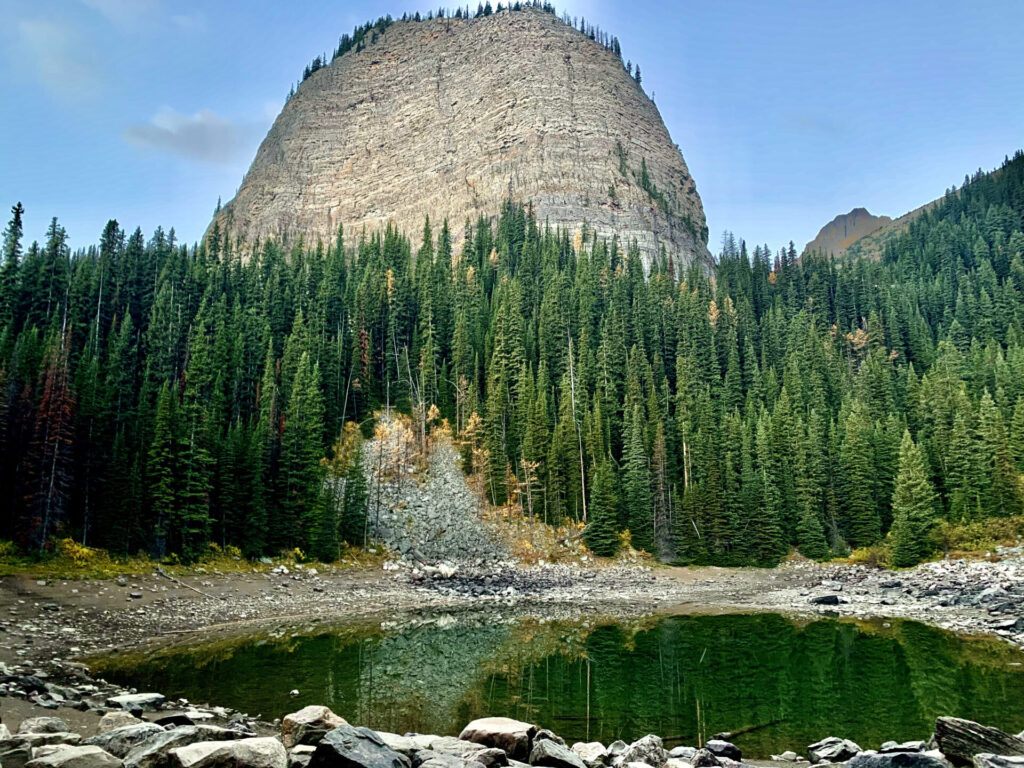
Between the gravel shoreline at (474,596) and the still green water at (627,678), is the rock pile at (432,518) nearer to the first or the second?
the gravel shoreline at (474,596)

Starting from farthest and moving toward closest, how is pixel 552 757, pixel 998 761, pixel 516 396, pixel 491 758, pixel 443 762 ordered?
pixel 516 396, pixel 552 757, pixel 491 758, pixel 998 761, pixel 443 762

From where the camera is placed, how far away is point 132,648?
29375mm

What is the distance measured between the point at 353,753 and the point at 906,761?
36.7ft

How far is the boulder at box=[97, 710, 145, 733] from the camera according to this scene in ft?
48.8

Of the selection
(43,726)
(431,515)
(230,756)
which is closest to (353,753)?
(230,756)

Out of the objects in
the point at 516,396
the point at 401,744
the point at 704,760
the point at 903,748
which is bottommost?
the point at 704,760

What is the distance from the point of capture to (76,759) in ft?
34.1

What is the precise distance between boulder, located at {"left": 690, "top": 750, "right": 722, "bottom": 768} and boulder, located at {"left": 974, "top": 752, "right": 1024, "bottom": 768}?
521 centimetres

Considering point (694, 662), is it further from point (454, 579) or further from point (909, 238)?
point (909, 238)

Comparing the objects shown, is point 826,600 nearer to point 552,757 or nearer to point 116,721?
point 552,757

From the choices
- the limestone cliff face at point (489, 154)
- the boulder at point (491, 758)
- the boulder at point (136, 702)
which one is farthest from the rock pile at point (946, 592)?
the limestone cliff face at point (489, 154)

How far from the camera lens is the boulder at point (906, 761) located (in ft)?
41.6

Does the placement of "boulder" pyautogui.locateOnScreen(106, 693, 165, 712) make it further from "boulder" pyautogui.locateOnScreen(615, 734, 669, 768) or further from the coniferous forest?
the coniferous forest

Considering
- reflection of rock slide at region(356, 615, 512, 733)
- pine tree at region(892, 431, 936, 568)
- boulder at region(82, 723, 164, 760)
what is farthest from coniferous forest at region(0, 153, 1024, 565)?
boulder at region(82, 723, 164, 760)
